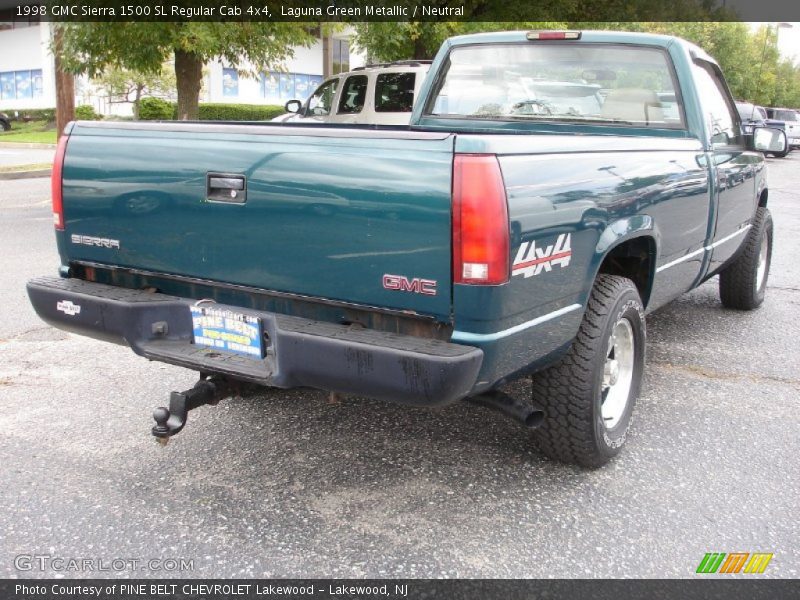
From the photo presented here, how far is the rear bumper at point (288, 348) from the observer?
98.6 inches

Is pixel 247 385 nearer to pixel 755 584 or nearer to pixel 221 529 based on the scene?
pixel 221 529

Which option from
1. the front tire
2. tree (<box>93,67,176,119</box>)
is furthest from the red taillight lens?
tree (<box>93,67,176,119</box>)

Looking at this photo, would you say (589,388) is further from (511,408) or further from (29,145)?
(29,145)

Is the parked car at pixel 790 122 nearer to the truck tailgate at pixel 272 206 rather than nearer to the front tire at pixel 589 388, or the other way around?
the front tire at pixel 589 388

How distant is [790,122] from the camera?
114 ft

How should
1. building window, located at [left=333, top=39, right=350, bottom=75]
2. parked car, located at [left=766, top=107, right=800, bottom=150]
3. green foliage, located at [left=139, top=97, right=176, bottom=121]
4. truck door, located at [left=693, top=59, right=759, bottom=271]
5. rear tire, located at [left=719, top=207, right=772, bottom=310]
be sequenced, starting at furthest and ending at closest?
building window, located at [left=333, top=39, right=350, bottom=75] → parked car, located at [left=766, top=107, right=800, bottom=150] → green foliage, located at [left=139, top=97, right=176, bottom=121] → rear tire, located at [left=719, top=207, right=772, bottom=310] → truck door, located at [left=693, top=59, right=759, bottom=271]

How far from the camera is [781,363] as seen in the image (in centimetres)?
492

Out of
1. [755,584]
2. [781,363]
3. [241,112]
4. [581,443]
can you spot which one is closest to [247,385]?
[581,443]

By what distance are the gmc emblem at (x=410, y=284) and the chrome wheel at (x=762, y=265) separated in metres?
4.52

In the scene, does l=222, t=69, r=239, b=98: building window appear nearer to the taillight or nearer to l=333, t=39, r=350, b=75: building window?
l=333, t=39, r=350, b=75: building window

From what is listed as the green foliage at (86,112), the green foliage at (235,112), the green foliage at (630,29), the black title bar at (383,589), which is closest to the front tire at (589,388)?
the black title bar at (383,589)

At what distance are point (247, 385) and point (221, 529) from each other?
0.71 meters

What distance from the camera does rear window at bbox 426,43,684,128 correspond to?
14.2 ft

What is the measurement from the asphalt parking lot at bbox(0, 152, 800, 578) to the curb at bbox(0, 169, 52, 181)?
1266 cm
